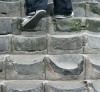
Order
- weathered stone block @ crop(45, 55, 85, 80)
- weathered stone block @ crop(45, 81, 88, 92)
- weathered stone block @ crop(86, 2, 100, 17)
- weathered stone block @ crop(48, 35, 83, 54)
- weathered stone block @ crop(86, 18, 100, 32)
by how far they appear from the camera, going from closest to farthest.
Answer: weathered stone block @ crop(45, 81, 88, 92) < weathered stone block @ crop(45, 55, 85, 80) < weathered stone block @ crop(48, 35, 83, 54) < weathered stone block @ crop(86, 18, 100, 32) < weathered stone block @ crop(86, 2, 100, 17)

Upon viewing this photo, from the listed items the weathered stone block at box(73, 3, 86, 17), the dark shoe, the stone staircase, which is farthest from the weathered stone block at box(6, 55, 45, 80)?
the weathered stone block at box(73, 3, 86, 17)

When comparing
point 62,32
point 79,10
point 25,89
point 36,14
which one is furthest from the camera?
point 79,10

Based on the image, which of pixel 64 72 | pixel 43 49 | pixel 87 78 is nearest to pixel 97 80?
pixel 87 78

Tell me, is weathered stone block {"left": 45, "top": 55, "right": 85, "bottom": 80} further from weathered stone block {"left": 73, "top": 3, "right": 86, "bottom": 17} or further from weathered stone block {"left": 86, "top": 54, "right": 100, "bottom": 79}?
weathered stone block {"left": 73, "top": 3, "right": 86, "bottom": 17}

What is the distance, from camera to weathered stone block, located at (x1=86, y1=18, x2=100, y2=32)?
2043mm

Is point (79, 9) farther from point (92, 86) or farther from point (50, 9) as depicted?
point (92, 86)

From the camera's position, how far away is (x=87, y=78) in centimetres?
184

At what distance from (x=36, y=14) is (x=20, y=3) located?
1.24 ft

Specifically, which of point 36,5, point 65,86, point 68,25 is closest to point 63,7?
point 68,25

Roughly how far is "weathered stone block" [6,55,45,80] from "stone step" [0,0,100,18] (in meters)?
0.46

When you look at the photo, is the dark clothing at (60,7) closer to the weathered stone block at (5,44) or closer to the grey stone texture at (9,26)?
the grey stone texture at (9,26)

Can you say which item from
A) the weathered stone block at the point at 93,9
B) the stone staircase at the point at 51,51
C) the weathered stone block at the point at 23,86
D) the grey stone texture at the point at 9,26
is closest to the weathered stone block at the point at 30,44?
the stone staircase at the point at 51,51

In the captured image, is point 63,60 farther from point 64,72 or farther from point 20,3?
point 20,3

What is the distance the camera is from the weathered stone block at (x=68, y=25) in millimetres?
2045
